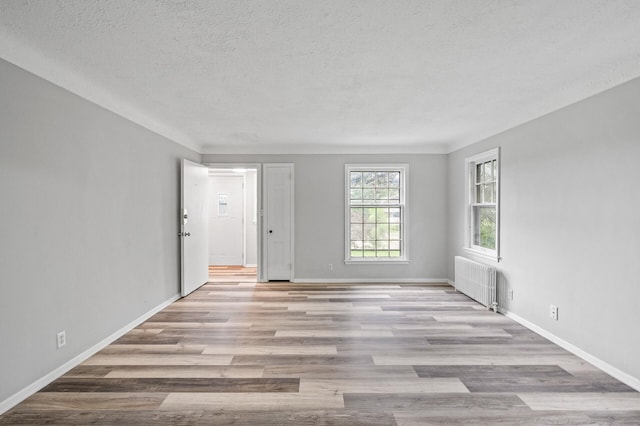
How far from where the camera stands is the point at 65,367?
2.68 meters

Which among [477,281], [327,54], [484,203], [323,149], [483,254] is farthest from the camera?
[323,149]

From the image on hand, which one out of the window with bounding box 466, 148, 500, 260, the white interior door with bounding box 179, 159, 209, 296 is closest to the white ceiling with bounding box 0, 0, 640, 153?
the window with bounding box 466, 148, 500, 260

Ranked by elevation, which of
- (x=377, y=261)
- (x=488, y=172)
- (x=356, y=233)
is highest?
(x=488, y=172)

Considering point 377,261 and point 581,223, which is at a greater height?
point 581,223

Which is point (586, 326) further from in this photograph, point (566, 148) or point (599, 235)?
point (566, 148)

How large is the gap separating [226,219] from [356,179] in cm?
344

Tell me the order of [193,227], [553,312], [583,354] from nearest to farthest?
[583,354]
[553,312]
[193,227]

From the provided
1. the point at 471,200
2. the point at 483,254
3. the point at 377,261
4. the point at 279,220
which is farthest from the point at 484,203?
the point at 279,220

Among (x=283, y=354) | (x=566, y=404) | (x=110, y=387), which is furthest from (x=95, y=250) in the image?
(x=566, y=404)

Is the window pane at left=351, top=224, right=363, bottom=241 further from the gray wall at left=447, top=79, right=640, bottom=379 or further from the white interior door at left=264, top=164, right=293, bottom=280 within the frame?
the gray wall at left=447, top=79, right=640, bottom=379

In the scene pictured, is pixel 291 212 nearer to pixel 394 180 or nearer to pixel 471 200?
pixel 394 180

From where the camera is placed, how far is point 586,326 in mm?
2945

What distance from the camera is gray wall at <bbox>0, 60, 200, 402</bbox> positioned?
7.34 ft

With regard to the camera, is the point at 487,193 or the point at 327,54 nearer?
the point at 327,54
